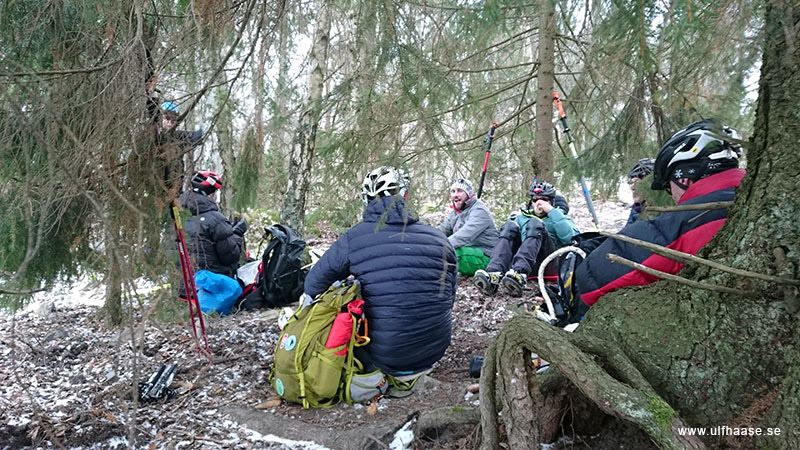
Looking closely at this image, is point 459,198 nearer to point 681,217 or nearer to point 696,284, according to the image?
point 681,217

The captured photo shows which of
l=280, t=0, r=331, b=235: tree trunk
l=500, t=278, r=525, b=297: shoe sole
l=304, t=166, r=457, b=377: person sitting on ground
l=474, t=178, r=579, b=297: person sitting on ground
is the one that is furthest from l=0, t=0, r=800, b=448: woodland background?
l=280, t=0, r=331, b=235: tree trunk

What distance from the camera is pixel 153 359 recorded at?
438 centimetres

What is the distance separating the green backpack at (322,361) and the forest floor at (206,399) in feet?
0.35

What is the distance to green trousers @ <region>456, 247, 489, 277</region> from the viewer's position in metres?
6.00

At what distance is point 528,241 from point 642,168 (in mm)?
1448

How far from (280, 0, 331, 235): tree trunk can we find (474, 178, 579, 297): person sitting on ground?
2913mm

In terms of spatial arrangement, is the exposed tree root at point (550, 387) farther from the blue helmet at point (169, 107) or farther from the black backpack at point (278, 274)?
the black backpack at point (278, 274)

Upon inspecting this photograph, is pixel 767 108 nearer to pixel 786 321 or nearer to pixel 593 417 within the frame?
pixel 786 321

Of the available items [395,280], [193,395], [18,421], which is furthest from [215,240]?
[395,280]

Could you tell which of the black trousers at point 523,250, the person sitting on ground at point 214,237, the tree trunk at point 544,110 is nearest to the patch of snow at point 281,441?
the person sitting on ground at point 214,237

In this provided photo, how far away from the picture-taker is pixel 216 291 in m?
5.59

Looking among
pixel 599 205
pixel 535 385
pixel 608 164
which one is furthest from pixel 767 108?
pixel 599 205

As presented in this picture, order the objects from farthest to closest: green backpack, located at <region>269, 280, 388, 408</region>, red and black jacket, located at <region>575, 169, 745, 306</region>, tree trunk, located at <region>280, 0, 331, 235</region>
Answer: tree trunk, located at <region>280, 0, 331, 235</region>
green backpack, located at <region>269, 280, 388, 408</region>
red and black jacket, located at <region>575, 169, 745, 306</region>

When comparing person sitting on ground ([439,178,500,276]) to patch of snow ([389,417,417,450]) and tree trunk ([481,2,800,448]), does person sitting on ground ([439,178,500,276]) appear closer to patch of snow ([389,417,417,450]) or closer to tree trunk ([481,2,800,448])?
patch of snow ([389,417,417,450])
